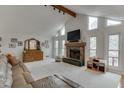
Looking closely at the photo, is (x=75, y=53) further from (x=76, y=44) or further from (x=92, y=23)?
(x=92, y=23)

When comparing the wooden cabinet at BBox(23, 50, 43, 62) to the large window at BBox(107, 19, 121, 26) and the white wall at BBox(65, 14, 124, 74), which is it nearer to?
the white wall at BBox(65, 14, 124, 74)

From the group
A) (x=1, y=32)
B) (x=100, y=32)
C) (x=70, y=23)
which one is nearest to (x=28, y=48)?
(x=1, y=32)

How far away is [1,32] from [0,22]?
40.1 inches

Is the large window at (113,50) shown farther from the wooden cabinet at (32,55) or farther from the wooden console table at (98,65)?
the wooden cabinet at (32,55)

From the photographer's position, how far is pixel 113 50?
191 inches

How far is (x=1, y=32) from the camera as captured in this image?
6938 mm

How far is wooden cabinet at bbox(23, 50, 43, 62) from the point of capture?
788 cm

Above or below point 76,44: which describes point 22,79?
below

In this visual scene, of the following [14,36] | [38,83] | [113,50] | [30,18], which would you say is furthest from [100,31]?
[14,36]

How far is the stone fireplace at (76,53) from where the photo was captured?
20.2ft

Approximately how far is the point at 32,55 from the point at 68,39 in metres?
2.99

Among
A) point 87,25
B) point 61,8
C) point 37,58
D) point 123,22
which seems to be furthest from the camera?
point 37,58

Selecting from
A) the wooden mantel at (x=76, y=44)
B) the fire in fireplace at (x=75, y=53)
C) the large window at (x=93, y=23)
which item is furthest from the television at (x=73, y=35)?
the large window at (x=93, y=23)
